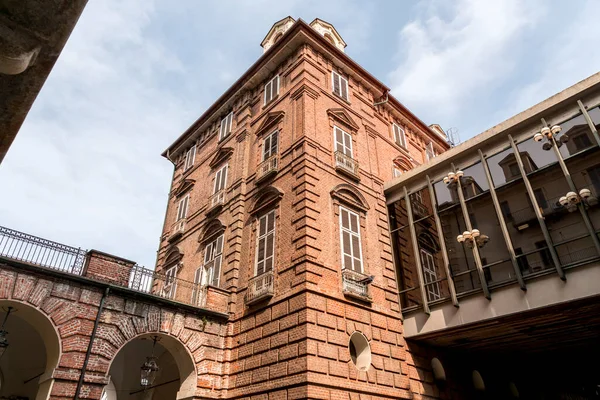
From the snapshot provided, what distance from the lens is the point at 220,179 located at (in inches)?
778

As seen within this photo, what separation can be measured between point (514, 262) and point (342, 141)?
833 centimetres

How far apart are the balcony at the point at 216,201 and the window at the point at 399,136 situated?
9.74 m

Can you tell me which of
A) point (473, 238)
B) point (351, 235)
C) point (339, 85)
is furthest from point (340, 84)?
point (473, 238)

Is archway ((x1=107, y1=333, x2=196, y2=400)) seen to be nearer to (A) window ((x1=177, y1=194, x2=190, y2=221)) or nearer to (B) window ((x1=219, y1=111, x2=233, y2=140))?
(A) window ((x1=177, y1=194, x2=190, y2=221))

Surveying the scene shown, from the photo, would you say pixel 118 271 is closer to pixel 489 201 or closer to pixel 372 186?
pixel 372 186

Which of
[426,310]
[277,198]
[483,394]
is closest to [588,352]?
[483,394]

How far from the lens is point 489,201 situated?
67.1ft

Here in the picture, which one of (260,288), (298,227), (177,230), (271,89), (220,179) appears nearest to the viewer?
(298,227)

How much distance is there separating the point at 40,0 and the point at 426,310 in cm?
1379

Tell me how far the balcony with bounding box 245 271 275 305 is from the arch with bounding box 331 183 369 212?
3.92 m

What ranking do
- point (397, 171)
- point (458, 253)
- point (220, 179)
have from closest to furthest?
point (220, 179) < point (458, 253) < point (397, 171)

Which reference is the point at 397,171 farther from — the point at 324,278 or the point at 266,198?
the point at 324,278

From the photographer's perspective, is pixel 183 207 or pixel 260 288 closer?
pixel 260 288

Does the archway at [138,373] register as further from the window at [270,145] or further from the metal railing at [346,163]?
the metal railing at [346,163]
